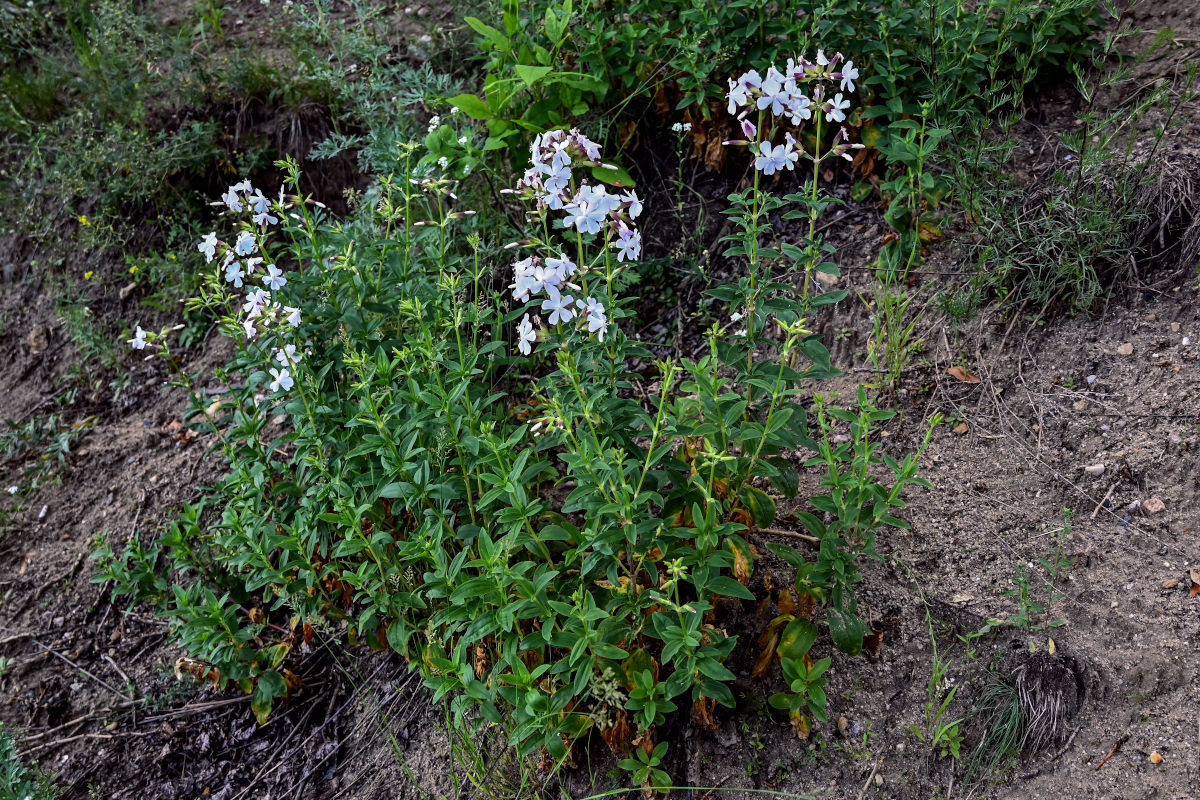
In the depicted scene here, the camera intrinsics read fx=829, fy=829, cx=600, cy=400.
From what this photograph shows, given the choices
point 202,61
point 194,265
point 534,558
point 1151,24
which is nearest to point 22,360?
point 194,265

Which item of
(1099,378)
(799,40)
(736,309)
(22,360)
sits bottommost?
(22,360)

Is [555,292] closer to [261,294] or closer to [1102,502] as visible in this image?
[261,294]

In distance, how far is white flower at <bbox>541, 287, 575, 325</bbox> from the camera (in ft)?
7.43

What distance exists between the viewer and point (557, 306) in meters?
2.29

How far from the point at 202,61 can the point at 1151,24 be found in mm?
5289

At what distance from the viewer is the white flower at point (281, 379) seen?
2.71 m

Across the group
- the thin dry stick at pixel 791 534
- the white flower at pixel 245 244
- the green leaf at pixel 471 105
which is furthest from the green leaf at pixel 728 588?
the green leaf at pixel 471 105

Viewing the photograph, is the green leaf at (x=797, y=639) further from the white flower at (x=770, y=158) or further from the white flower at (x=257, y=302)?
the white flower at (x=257, y=302)

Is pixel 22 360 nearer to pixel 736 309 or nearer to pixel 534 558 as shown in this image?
pixel 534 558

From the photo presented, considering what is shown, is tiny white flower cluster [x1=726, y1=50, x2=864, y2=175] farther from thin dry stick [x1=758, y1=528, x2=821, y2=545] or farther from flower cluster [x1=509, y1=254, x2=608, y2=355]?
thin dry stick [x1=758, y1=528, x2=821, y2=545]

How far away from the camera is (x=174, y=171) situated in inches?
193

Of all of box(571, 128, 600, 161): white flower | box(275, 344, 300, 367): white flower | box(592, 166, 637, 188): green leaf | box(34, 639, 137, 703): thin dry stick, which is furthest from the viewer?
box(592, 166, 637, 188): green leaf

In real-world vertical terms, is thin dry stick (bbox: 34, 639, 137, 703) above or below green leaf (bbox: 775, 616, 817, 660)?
below

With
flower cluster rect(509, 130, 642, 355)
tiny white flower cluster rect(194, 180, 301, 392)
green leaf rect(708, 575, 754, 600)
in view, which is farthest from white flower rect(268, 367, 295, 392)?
green leaf rect(708, 575, 754, 600)
